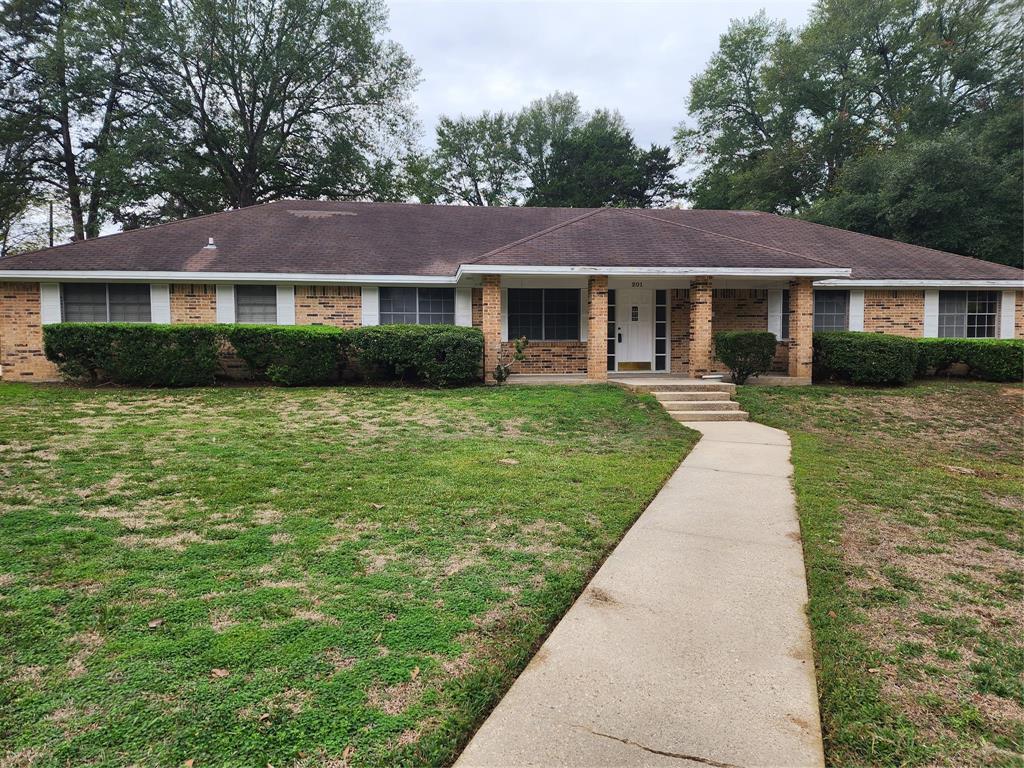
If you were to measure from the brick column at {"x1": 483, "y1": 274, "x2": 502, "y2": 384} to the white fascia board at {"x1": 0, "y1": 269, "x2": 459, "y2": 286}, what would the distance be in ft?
3.74

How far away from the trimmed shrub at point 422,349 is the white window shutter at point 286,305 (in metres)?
2.60

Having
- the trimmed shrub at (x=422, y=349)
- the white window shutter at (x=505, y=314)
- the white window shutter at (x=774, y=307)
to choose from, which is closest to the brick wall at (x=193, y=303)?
the trimmed shrub at (x=422, y=349)

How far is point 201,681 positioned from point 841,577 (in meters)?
3.59

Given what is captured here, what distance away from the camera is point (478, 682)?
97.0 inches

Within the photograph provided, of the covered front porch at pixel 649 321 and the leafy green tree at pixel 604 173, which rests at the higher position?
the leafy green tree at pixel 604 173

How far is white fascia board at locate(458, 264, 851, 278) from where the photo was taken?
1135 centimetres

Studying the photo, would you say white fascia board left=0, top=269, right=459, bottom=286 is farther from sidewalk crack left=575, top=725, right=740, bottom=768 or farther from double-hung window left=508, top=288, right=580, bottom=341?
sidewalk crack left=575, top=725, right=740, bottom=768

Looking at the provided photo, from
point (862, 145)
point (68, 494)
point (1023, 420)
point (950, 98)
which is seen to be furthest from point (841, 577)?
point (950, 98)

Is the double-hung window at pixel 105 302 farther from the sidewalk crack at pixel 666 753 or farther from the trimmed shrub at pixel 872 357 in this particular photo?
the trimmed shrub at pixel 872 357

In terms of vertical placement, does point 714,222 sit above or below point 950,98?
below

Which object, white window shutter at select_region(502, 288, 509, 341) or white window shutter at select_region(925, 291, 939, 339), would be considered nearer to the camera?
white window shutter at select_region(502, 288, 509, 341)

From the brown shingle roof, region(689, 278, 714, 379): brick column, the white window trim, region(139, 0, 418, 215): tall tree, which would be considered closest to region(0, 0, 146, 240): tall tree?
region(139, 0, 418, 215): tall tree

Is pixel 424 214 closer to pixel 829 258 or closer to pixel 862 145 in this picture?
pixel 829 258

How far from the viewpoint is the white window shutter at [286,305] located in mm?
13023
